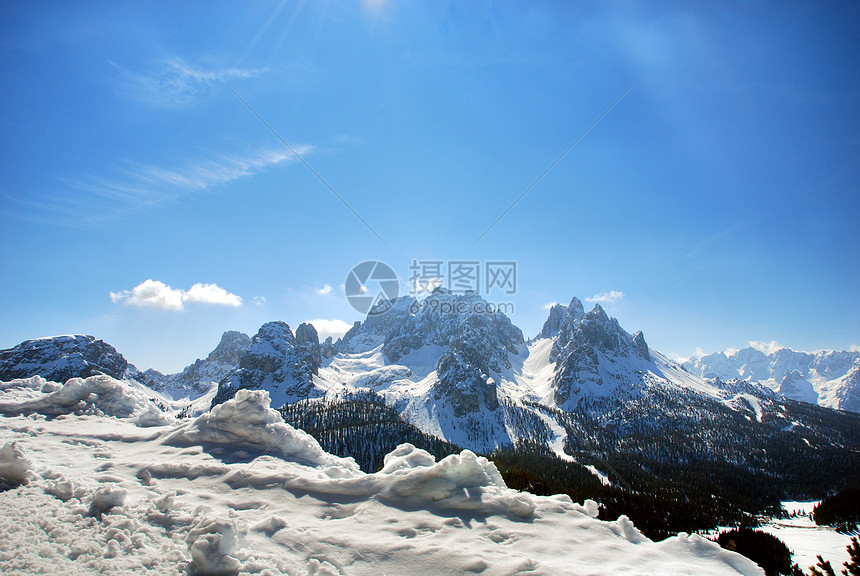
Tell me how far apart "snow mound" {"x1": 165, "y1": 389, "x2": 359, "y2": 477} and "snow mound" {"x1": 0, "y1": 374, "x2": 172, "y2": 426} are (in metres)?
4.98

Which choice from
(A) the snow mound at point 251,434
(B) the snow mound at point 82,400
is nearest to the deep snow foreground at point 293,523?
(A) the snow mound at point 251,434

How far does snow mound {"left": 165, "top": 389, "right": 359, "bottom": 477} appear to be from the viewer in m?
11.8

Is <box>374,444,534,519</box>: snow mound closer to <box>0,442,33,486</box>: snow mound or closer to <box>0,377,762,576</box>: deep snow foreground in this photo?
<box>0,377,762,576</box>: deep snow foreground

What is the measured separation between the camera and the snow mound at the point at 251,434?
11.8 meters

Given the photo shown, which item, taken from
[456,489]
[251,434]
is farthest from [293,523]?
[251,434]

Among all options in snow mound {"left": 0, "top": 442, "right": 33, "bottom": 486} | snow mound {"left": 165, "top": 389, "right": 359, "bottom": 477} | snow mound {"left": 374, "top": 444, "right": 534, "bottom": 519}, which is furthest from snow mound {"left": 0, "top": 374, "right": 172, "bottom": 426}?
snow mound {"left": 374, "top": 444, "right": 534, "bottom": 519}

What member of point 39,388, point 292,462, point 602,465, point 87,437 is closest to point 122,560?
point 292,462

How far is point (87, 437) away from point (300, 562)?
35.8 ft

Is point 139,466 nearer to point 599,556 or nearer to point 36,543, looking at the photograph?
point 36,543

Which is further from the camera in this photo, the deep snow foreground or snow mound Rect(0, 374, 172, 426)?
snow mound Rect(0, 374, 172, 426)

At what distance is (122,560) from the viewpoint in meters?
5.97

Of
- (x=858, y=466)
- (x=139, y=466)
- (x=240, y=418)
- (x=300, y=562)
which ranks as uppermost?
(x=240, y=418)

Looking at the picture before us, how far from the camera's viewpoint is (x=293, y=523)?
24.4ft

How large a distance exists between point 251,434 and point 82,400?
9497 millimetres
